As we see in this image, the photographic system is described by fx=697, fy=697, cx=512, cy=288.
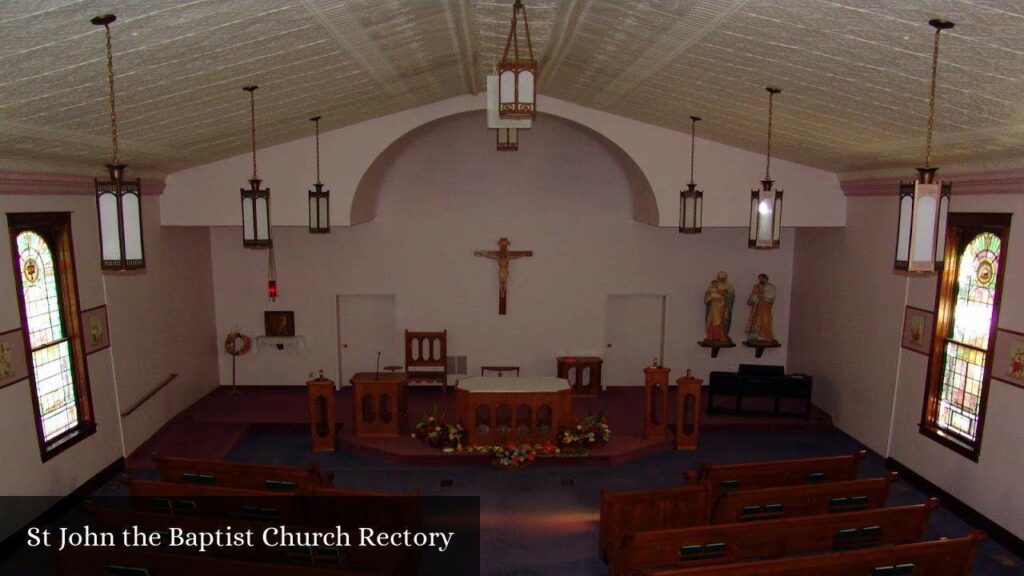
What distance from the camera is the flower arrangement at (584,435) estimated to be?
970 cm

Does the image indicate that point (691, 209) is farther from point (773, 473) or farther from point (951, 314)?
point (773, 473)

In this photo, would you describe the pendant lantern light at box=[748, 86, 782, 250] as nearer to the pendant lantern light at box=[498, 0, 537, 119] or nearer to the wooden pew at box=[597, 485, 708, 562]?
the wooden pew at box=[597, 485, 708, 562]

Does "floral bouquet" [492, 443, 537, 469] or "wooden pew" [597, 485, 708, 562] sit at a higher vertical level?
"wooden pew" [597, 485, 708, 562]

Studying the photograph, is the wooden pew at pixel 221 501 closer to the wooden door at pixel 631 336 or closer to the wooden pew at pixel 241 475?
the wooden pew at pixel 241 475

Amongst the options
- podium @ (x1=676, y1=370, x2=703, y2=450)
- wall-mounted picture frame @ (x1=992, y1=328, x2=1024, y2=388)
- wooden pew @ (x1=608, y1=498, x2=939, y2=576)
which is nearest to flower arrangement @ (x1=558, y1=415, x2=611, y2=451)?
podium @ (x1=676, y1=370, x2=703, y2=450)

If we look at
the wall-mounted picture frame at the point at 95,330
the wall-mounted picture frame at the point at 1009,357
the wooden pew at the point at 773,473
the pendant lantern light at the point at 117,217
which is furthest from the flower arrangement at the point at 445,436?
the wall-mounted picture frame at the point at 1009,357

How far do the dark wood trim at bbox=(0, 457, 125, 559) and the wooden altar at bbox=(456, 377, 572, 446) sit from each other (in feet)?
15.0

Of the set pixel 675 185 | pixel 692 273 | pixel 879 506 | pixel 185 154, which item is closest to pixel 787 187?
pixel 675 185

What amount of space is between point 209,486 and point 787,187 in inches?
349

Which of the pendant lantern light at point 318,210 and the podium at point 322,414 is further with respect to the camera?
the podium at point 322,414

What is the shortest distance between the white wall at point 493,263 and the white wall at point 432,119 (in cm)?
187

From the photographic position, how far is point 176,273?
11.0 m

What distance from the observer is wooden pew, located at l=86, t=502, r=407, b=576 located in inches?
225

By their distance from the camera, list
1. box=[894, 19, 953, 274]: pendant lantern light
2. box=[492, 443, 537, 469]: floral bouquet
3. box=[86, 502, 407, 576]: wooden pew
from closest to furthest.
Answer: box=[894, 19, 953, 274]: pendant lantern light < box=[86, 502, 407, 576]: wooden pew < box=[492, 443, 537, 469]: floral bouquet
